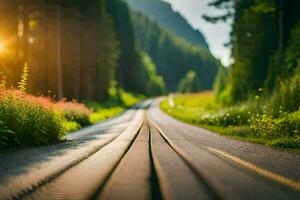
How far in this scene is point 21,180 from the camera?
7828mm

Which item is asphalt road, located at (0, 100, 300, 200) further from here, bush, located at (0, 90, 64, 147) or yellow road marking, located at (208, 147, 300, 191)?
bush, located at (0, 90, 64, 147)

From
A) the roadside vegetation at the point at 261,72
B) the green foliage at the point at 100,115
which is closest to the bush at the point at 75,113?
the green foliage at the point at 100,115

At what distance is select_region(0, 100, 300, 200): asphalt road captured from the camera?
23.2ft

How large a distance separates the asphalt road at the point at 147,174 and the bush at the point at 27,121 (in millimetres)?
1026

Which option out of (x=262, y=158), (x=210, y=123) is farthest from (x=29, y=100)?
(x=210, y=123)

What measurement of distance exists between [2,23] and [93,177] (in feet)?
95.1

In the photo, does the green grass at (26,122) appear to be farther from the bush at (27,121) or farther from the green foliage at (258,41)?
the green foliage at (258,41)

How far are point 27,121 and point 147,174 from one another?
20.8 feet

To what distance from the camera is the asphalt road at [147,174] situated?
23.2 ft

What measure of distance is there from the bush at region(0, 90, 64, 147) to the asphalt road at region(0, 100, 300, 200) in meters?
Answer: 1.03

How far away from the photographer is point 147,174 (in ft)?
29.7

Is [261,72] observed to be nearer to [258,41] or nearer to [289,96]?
[258,41]

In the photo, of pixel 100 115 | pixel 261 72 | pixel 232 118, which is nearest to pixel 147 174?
pixel 232 118

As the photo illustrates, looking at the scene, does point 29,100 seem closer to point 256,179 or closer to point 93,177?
point 93,177
